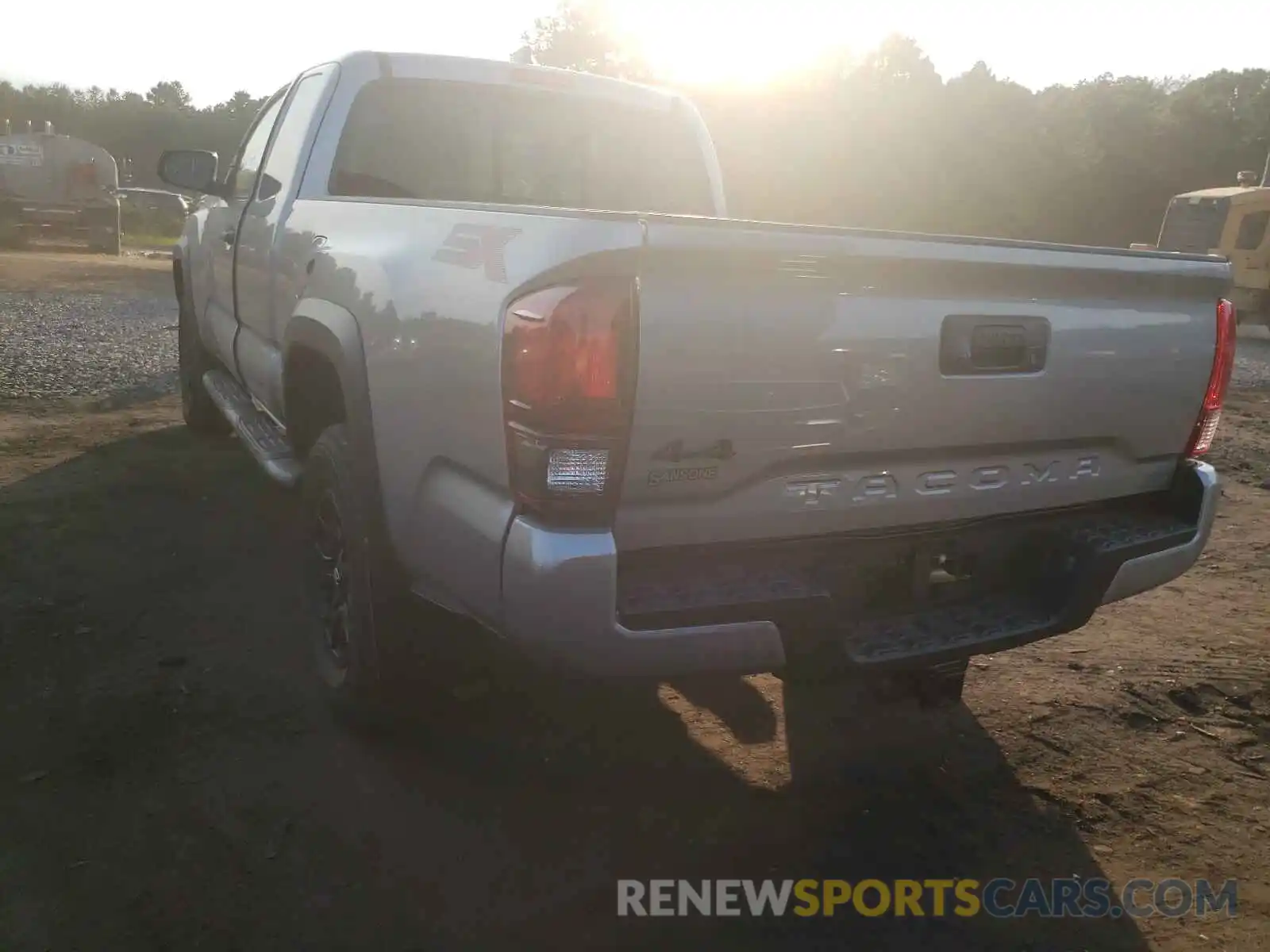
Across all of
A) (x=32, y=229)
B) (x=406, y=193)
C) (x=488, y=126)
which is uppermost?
(x=488, y=126)

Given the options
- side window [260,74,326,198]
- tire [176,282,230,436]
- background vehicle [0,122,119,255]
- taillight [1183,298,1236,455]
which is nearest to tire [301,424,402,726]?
side window [260,74,326,198]

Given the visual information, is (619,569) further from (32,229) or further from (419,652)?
(32,229)

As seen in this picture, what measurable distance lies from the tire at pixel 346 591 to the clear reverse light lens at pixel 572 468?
0.86 meters

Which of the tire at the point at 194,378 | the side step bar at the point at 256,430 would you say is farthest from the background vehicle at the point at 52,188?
the side step bar at the point at 256,430

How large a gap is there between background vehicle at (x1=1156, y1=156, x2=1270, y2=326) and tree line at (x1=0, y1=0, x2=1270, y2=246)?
991 centimetres

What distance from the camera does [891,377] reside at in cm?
248

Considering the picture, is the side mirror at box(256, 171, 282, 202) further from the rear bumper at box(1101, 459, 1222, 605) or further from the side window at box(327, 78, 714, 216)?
the rear bumper at box(1101, 459, 1222, 605)

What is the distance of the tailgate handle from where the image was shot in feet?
8.37

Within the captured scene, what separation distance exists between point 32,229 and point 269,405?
66.1 ft

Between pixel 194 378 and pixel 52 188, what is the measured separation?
1750cm

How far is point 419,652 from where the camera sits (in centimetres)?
292

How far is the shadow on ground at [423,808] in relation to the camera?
8.07 ft

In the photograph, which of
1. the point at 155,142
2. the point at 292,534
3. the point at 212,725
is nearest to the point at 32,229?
the point at 292,534

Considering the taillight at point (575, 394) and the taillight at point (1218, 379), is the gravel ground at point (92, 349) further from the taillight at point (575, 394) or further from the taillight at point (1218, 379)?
the taillight at point (1218, 379)
